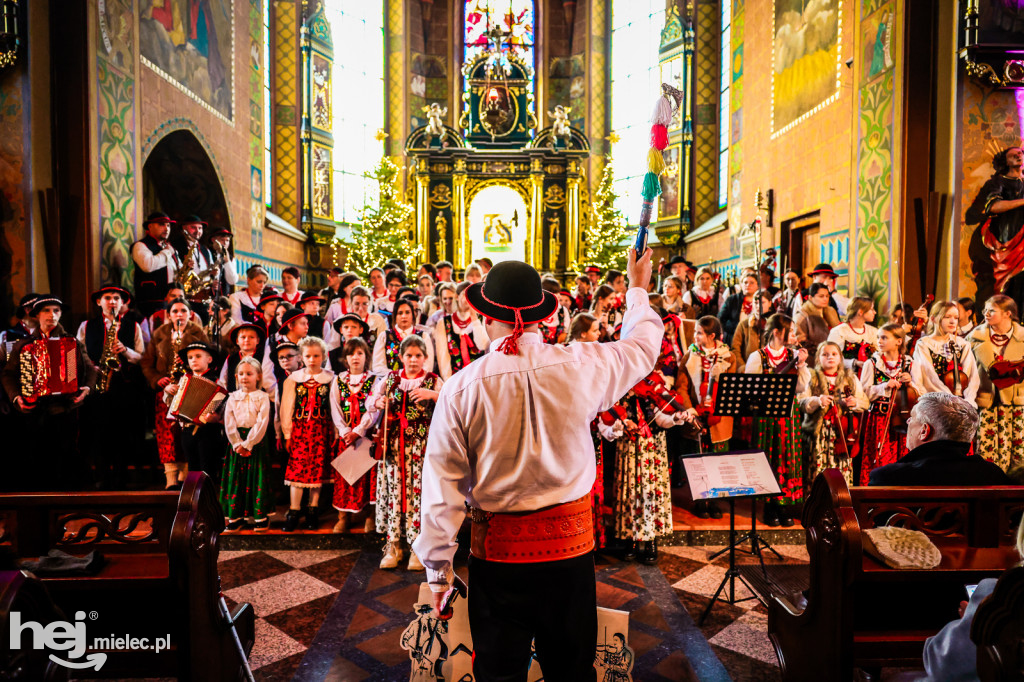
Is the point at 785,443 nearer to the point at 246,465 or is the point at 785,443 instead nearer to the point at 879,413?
the point at 879,413

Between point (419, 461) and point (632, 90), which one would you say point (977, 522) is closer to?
point (419, 461)

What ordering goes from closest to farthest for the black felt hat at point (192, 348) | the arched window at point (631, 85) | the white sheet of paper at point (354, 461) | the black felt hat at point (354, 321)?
the white sheet of paper at point (354, 461) < the black felt hat at point (192, 348) < the black felt hat at point (354, 321) < the arched window at point (631, 85)

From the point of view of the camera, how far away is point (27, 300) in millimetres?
6105

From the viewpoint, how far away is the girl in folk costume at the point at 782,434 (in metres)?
5.24

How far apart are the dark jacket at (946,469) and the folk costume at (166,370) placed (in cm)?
516

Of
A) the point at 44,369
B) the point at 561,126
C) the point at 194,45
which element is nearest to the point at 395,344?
the point at 44,369

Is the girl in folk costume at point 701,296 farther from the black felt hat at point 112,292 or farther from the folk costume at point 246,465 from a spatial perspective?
the black felt hat at point 112,292

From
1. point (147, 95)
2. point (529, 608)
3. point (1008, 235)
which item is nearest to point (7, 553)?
point (529, 608)

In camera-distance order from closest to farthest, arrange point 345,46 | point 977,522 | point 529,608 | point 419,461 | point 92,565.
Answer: point 529,608 < point 92,565 < point 977,522 < point 419,461 < point 345,46

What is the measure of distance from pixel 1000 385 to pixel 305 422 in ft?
19.2

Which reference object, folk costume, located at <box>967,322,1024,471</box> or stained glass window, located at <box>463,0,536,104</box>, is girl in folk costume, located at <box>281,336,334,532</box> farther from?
stained glass window, located at <box>463,0,536,104</box>

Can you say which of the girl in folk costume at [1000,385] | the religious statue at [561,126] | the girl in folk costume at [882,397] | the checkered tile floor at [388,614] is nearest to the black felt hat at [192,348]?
the checkered tile floor at [388,614]

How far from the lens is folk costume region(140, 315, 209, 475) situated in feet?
18.1

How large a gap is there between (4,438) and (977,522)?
7097 mm
